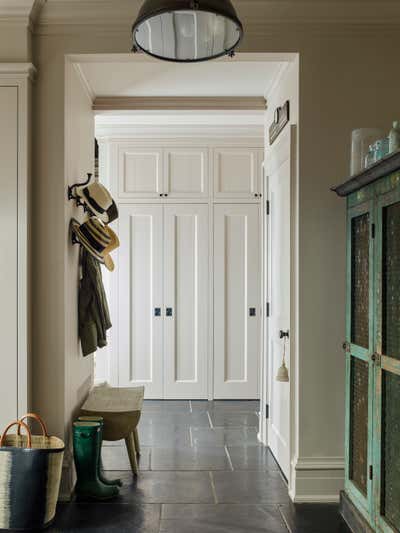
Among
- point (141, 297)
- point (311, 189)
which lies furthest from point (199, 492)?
point (141, 297)

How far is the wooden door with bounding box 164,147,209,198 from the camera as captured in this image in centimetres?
599

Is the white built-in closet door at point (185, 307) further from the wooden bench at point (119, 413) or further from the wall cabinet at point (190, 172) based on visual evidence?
the wooden bench at point (119, 413)

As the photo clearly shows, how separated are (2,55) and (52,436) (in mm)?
2183

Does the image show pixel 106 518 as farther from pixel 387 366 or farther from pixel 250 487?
pixel 387 366

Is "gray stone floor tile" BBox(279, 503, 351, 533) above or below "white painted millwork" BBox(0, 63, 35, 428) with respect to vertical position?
below

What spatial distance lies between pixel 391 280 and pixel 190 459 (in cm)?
229

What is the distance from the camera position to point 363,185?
274 cm

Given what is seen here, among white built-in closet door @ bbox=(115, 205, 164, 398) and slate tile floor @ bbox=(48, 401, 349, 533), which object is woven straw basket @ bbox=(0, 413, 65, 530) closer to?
slate tile floor @ bbox=(48, 401, 349, 533)

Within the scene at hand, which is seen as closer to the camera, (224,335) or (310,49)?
(310,49)

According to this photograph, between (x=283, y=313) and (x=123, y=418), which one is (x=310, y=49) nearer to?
(x=283, y=313)

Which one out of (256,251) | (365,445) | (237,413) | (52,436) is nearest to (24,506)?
(52,436)

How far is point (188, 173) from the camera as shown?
6004 millimetres

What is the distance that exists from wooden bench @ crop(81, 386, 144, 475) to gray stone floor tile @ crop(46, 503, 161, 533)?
17.6 inches

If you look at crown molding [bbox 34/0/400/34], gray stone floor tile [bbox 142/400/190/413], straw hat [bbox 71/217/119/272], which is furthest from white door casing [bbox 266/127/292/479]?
gray stone floor tile [bbox 142/400/190/413]
